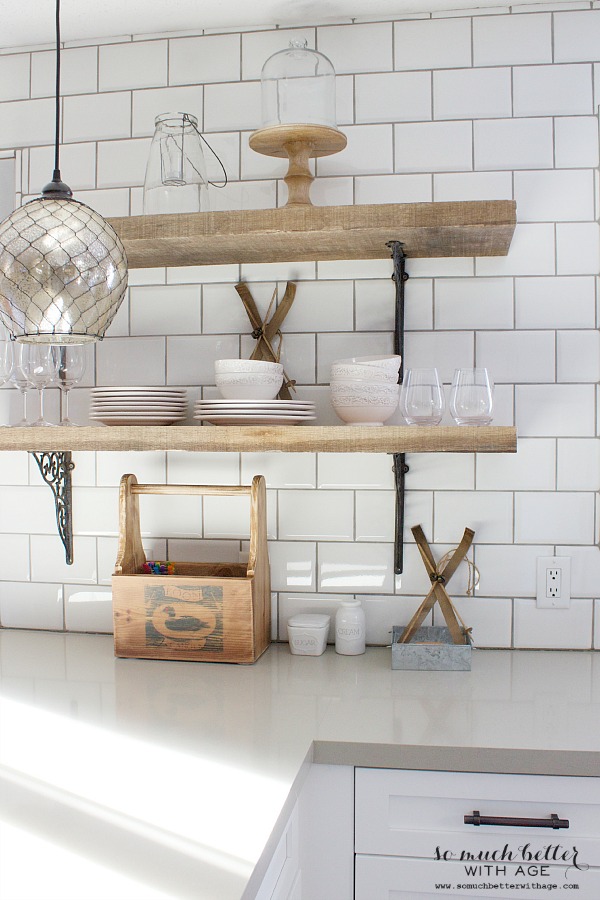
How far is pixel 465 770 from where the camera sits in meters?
1.31

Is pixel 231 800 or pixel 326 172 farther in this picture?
pixel 326 172

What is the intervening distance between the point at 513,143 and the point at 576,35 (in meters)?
0.26

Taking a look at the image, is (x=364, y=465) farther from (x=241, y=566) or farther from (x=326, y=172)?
(x=326, y=172)

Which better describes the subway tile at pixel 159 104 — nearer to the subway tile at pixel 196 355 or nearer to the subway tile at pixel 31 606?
the subway tile at pixel 196 355

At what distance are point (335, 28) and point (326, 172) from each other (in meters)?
0.32

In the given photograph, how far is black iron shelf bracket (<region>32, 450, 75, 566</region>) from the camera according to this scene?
1.95 meters

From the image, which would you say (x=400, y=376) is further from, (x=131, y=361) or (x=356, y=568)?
(x=131, y=361)

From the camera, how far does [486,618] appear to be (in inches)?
72.9

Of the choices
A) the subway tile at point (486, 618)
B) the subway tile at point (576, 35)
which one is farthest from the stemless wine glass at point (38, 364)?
the subway tile at point (576, 35)

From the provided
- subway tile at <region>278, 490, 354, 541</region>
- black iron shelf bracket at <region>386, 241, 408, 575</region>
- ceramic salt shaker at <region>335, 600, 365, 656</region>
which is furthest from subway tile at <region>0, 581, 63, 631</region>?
black iron shelf bracket at <region>386, 241, 408, 575</region>

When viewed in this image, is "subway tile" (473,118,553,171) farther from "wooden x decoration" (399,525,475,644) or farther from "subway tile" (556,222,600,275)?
"wooden x decoration" (399,525,475,644)

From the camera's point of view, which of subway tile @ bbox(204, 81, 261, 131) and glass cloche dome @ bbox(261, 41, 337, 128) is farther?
subway tile @ bbox(204, 81, 261, 131)

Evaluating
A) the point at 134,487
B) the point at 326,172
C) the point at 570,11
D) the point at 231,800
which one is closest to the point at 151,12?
the point at 326,172

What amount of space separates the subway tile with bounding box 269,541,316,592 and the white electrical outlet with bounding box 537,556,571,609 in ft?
1.66
